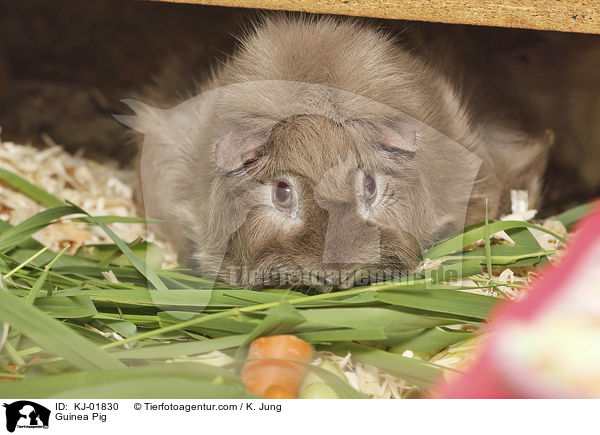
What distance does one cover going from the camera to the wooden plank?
1141mm

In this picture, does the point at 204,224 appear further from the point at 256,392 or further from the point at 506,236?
the point at 506,236

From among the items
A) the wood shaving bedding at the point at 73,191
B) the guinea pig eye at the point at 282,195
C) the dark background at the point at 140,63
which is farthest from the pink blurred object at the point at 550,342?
the wood shaving bedding at the point at 73,191

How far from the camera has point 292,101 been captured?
1146 mm

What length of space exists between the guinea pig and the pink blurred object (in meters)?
0.41

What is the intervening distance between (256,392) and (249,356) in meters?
0.10

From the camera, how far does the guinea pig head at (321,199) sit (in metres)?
1.09

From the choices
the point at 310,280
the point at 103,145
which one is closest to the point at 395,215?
the point at 310,280

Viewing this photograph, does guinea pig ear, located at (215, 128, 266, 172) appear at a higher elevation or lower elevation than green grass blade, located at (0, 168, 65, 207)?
lower

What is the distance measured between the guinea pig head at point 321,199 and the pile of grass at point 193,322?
0.18 ft
